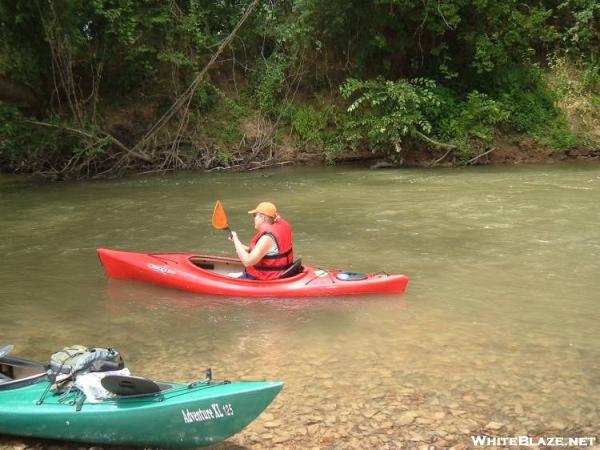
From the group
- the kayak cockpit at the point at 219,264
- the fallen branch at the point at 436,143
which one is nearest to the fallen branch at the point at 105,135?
the fallen branch at the point at 436,143

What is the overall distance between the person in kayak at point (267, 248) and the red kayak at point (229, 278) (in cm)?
9

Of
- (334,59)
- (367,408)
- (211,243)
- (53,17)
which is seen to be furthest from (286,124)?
(367,408)

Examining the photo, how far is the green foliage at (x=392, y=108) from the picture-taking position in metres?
12.1

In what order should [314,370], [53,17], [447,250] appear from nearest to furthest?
[314,370] → [447,250] → [53,17]

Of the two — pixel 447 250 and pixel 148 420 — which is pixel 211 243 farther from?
pixel 148 420

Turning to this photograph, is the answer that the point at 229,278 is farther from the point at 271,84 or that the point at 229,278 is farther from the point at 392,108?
the point at 271,84

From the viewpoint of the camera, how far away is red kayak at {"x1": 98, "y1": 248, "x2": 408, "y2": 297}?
478cm

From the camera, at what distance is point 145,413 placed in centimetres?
254

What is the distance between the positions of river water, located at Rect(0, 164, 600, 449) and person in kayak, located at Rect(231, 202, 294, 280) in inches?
10.0

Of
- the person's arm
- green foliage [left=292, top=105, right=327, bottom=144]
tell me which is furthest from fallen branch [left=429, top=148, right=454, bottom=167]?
the person's arm

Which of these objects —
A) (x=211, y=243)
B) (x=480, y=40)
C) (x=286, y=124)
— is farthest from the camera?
(x=286, y=124)

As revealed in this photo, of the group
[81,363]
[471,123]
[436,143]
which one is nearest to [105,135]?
[436,143]

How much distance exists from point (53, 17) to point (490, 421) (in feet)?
31.5

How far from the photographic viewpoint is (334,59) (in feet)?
45.6
